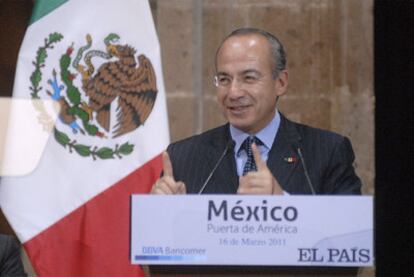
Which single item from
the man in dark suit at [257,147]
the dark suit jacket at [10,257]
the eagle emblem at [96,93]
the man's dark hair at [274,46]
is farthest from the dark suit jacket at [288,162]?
the dark suit jacket at [10,257]

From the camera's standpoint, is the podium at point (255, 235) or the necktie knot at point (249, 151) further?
the necktie knot at point (249, 151)

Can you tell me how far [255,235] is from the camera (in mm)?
4984

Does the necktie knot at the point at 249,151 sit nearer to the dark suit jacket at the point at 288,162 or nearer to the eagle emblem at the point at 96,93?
the dark suit jacket at the point at 288,162

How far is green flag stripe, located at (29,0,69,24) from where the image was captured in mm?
5594

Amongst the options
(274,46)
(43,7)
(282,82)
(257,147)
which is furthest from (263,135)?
(43,7)

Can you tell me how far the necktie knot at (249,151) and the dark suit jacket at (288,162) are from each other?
61 mm

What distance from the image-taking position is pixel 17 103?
551 cm

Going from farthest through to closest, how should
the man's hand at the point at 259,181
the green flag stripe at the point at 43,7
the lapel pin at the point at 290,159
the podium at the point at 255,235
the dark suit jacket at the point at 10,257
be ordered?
the green flag stripe at the point at 43,7 < the dark suit jacket at the point at 10,257 < the lapel pin at the point at 290,159 < the man's hand at the point at 259,181 < the podium at the point at 255,235

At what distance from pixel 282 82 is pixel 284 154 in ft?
1.18

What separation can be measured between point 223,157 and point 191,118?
33 cm

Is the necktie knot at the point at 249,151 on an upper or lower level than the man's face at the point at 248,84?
lower

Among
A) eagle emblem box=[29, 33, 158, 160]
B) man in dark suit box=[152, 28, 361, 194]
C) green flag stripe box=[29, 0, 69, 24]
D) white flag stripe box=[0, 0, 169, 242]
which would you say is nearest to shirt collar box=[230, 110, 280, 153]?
man in dark suit box=[152, 28, 361, 194]

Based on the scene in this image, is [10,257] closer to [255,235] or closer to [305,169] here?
[255,235]

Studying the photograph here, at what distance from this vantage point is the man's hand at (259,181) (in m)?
5.06
